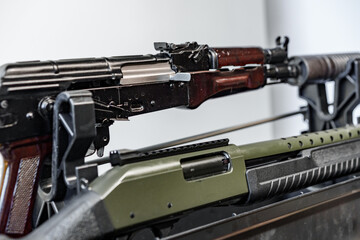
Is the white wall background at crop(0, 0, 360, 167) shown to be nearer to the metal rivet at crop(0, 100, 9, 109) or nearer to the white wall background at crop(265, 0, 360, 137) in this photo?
the white wall background at crop(265, 0, 360, 137)

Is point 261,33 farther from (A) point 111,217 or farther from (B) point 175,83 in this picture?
(A) point 111,217

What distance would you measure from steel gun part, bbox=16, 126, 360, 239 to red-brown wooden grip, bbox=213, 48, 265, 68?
25cm

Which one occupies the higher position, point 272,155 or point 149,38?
point 149,38

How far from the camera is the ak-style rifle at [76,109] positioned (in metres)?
0.79

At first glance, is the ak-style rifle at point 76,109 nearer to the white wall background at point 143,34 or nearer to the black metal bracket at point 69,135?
the black metal bracket at point 69,135

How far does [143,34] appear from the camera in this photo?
1.53 m

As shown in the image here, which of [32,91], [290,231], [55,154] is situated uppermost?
[32,91]

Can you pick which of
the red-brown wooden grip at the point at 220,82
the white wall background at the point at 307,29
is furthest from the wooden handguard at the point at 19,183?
the white wall background at the point at 307,29

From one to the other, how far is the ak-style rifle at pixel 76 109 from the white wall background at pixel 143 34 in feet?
1.62

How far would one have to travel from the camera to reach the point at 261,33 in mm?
1991

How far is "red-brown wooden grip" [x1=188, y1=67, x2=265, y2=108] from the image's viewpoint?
41.3 inches

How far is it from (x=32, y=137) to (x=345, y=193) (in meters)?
0.75

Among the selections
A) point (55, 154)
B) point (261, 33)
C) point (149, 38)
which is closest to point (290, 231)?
point (55, 154)

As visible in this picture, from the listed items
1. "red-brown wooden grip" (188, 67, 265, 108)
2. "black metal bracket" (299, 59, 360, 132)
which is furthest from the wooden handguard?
"black metal bracket" (299, 59, 360, 132)
